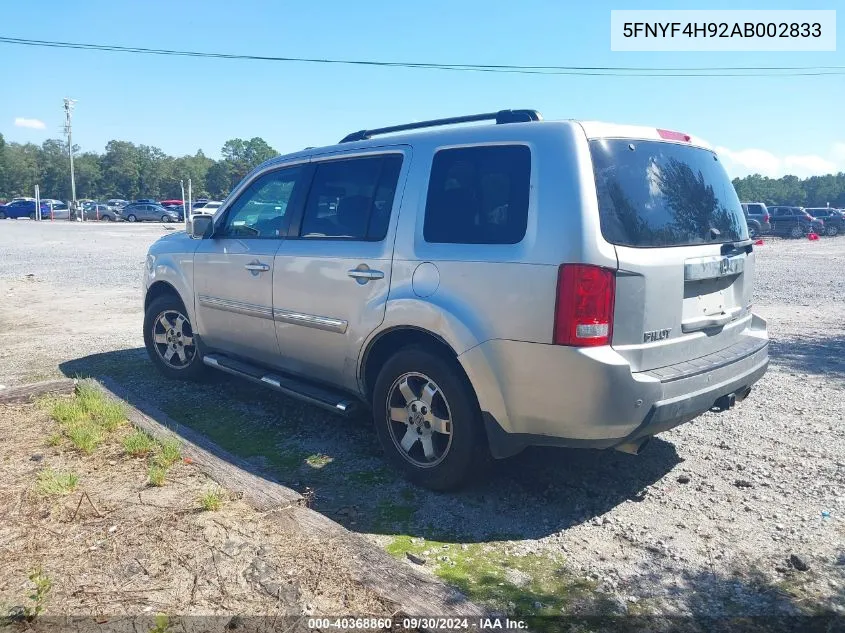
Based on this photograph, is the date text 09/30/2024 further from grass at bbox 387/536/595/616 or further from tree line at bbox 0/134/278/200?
tree line at bbox 0/134/278/200

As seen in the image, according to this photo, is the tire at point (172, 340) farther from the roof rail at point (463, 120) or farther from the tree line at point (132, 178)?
the tree line at point (132, 178)

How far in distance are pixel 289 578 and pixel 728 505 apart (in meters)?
2.47

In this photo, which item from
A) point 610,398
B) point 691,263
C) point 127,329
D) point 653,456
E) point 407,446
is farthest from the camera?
point 127,329

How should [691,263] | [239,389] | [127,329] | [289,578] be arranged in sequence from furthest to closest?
[127,329]
[239,389]
[691,263]
[289,578]

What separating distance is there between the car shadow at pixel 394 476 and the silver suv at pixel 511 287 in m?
0.23

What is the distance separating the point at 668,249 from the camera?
11.4 feet

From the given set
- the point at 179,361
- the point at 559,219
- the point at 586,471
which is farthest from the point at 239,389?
the point at 559,219

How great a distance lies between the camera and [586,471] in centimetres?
426

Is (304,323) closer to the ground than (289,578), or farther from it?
farther from it

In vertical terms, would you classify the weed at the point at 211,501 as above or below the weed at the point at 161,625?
above

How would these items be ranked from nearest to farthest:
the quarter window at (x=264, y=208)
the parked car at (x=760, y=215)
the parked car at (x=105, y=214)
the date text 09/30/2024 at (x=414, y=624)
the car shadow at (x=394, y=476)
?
the date text 09/30/2024 at (x=414, y=624) < the car shadow at (x=394, y=476) < the quarter window at (x=264, y=208) < the parked car at (x=760, y=215) < the parked car at (x=105, y=214)

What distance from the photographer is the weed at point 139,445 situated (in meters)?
4.15

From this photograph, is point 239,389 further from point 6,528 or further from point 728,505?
point 728,505

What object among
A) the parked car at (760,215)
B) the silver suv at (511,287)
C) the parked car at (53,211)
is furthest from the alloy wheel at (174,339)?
the parked car at (53,211)
